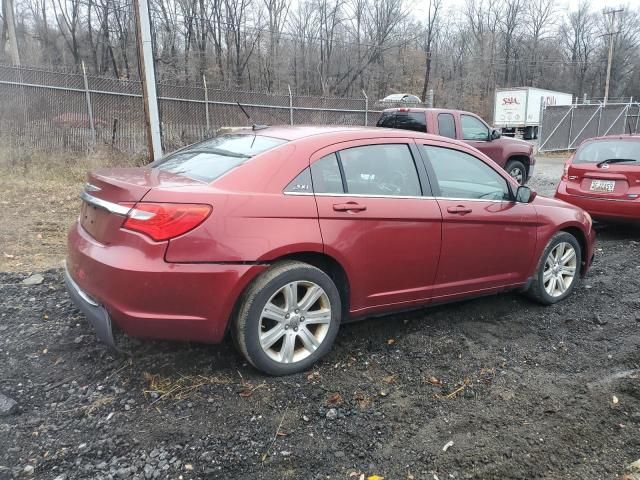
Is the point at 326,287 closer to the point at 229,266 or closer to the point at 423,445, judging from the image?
the point at 229,266

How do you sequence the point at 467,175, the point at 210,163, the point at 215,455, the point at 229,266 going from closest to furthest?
the point at 215,455 < the point at 229,266 < the point at 210,163 < the point at 467,175

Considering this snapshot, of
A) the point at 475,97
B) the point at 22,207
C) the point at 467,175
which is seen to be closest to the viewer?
the point at 467,175

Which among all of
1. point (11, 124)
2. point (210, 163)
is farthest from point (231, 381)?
point (11, 124)

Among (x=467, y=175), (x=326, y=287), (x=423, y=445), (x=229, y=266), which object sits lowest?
(x=423, y=445)

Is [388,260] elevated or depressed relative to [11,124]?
depressed

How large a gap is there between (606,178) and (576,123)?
18460 mm

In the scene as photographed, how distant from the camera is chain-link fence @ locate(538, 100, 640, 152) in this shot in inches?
897

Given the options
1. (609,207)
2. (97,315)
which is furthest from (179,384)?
(609,207)

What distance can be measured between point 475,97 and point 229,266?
59.2 metres

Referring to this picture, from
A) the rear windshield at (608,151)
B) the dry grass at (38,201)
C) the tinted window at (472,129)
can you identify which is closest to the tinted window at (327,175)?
the dry grass at (38,201)

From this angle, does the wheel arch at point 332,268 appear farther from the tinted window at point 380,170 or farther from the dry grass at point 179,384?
the dry grass at point 179,384

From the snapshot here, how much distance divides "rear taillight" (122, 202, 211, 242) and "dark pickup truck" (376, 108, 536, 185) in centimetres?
787

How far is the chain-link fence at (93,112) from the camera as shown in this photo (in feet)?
40.1

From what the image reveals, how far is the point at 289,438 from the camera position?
107 inches
